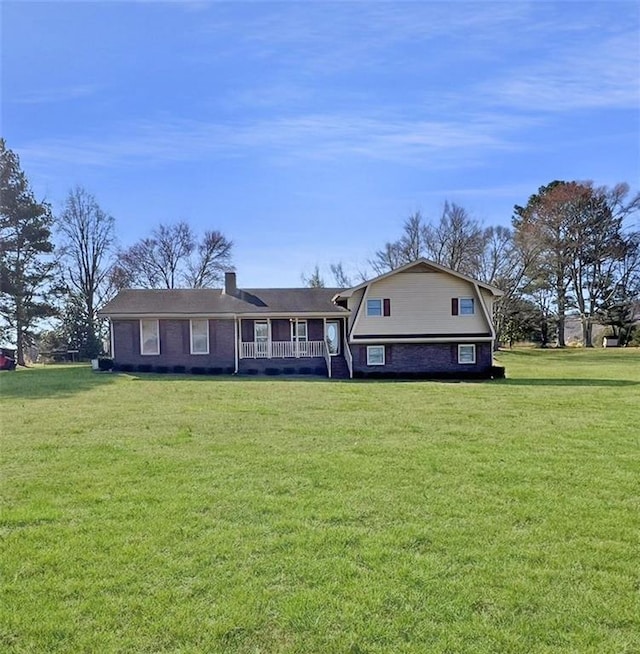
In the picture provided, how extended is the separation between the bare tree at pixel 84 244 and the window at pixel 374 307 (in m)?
22.7

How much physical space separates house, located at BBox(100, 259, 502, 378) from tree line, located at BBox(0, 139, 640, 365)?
1376 cm

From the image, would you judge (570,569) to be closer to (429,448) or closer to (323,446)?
(429,448)

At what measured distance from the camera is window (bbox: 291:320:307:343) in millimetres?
23383

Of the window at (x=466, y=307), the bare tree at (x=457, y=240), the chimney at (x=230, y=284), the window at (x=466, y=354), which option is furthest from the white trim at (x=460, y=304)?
the bare tree at (x=457, y=240)

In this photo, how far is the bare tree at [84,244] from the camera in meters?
36.4

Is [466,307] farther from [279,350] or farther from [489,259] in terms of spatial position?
[489,259]

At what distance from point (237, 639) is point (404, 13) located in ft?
31.8

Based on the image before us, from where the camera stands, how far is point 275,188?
725 inches

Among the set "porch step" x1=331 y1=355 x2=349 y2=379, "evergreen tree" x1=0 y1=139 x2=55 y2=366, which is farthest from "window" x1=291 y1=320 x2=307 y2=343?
"evergreen tree" x1=0 y1=139 x2=55 y2=366

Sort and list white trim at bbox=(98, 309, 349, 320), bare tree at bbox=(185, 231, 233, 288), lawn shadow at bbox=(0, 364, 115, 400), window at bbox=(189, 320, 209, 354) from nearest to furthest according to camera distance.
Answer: lawn shadow at bbox=(0, 364, 115, 400), white trim at bbox=(98, 309, 349, 320), window at bbox=(189, 320, 209, 354), bare tree at bbox=(185, 231, 233, 288)

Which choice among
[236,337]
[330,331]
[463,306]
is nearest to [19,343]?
[236,337]

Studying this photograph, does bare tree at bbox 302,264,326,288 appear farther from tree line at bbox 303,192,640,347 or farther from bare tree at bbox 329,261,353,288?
tree line at bbox 303,192,640,347

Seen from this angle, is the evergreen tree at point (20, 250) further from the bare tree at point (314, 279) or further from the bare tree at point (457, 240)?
the bare tree at point (457, 240)

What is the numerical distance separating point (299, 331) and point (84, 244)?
22141mm
